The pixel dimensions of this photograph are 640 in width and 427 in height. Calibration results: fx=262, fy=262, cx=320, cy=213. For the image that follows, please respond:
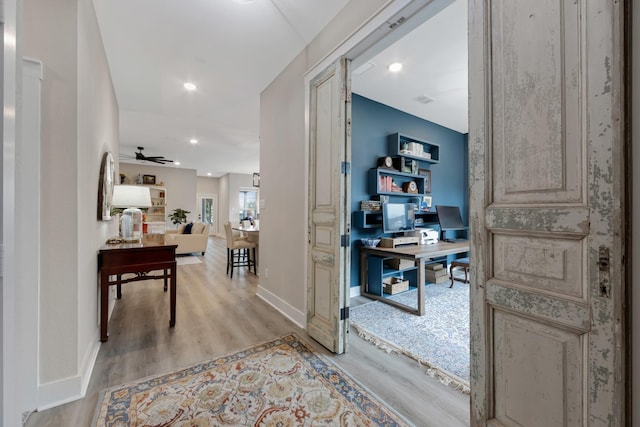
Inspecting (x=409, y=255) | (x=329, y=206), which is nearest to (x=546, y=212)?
(x=329, y=206)

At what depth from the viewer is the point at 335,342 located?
207cm

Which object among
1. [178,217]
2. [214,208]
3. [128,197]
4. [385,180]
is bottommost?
[178,217]

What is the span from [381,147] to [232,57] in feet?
7.38

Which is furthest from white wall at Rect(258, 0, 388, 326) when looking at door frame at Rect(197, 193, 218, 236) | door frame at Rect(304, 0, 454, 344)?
door frame at Rect(197, 193, 218, 236)

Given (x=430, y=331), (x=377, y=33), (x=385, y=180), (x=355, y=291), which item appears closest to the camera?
(x=377, y=33)

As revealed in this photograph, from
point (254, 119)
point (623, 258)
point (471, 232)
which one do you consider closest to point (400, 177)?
point (254, 119)

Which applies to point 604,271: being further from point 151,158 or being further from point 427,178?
point 151,158

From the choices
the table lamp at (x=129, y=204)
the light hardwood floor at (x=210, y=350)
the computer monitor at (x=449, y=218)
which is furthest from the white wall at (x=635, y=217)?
the computer monitor at (x=449, y=218)

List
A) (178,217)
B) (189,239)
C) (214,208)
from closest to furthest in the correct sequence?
(189,239)
(178,217)
(214,208)

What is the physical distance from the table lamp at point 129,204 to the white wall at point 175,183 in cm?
743

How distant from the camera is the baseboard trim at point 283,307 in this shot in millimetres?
2568

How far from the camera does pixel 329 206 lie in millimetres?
2199

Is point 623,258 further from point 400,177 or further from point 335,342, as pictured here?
point 400,177

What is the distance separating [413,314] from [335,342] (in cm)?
123
